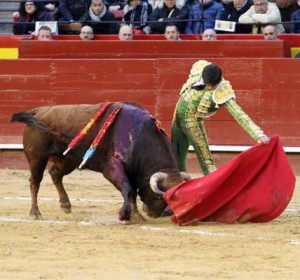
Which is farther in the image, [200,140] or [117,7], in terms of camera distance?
[117,7]

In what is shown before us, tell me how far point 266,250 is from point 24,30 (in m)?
6.79

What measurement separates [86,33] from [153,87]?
954 mm

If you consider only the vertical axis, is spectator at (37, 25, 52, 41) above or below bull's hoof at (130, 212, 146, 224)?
above

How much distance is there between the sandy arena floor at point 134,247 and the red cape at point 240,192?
0.10 metres

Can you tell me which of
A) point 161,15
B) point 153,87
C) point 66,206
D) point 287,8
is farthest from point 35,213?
point 287,8

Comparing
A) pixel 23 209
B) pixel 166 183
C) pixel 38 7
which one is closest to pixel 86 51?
pixel 38 7

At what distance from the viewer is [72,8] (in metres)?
13.3

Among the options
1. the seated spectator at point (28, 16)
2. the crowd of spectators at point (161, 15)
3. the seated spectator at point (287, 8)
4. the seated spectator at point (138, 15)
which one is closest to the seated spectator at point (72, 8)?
the crowd of spectators at point (161, 15)

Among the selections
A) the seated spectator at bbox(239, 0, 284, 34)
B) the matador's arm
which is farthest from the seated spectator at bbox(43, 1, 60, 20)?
the matador's arm

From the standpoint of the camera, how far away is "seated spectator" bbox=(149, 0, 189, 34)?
12.7 meters

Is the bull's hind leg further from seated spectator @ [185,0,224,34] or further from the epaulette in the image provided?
seated spectator @ [185,0,224,34]

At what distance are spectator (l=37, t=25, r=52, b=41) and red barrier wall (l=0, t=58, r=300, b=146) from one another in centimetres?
36

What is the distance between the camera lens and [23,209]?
9516 mm

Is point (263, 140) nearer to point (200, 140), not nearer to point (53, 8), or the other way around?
point (200, 140)
